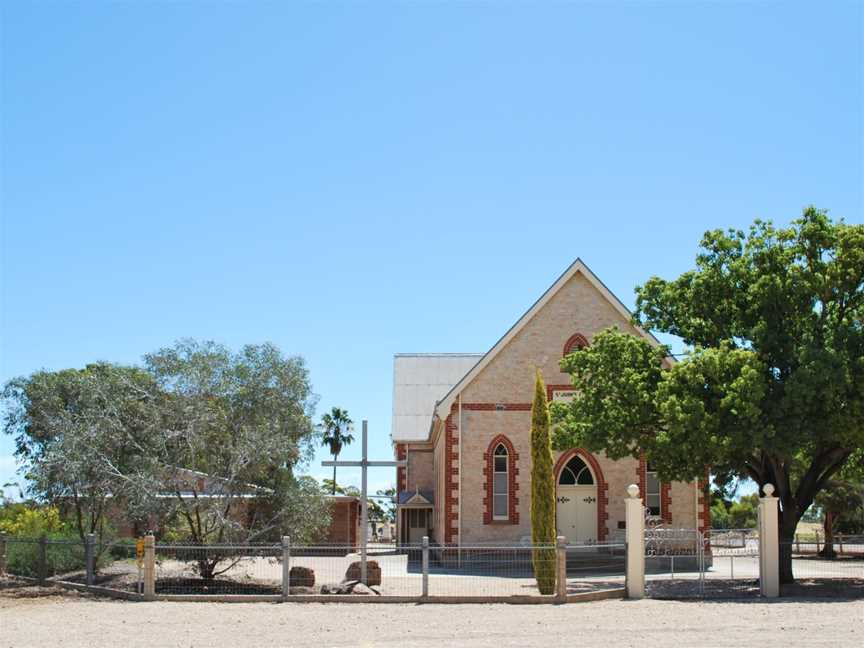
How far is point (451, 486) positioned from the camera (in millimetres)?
32875

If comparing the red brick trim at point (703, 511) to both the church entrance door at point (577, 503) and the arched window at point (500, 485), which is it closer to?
the church entrance door at point (577, 503)

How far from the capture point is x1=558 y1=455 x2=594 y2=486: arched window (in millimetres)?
33531

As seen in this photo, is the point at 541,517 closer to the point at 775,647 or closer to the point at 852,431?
the point at 852,431

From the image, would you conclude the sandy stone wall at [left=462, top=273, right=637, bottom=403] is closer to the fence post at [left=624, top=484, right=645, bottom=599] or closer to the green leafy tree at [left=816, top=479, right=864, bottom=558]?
the fence post at [left=624, top=484, right=645, bottom=599]

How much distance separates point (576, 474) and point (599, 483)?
0.89 m

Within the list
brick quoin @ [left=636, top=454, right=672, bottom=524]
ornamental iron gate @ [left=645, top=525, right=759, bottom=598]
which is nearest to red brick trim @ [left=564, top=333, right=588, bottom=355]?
brick quoin @ [left=636, top=454, right=672, bottom=524]

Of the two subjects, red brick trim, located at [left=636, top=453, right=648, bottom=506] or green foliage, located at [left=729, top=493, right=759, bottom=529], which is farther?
green foliage, located at [left=729, top=493, right=759, bottom=529]

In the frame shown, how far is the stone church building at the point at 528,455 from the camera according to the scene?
32875mm

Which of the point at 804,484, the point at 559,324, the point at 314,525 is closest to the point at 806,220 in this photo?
the point at 804,484

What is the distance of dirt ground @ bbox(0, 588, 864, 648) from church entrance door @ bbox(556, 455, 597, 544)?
40.7 ft

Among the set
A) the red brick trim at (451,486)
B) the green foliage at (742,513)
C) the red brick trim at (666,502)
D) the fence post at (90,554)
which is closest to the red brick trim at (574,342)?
the red brick trim at (451,486)

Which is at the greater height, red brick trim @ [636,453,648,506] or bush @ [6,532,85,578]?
red brick trim @ [636,453,648,506]

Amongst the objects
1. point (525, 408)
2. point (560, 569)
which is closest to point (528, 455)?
point (525, 408)

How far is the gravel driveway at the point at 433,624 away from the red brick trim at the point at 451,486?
12.3 meters
